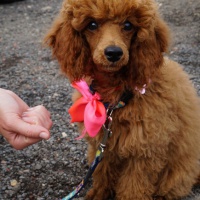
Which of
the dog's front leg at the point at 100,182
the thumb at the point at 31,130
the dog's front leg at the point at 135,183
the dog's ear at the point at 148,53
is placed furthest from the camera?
the dog's front leg at the point at 100,182

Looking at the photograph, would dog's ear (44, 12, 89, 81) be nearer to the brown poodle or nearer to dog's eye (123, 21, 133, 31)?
the brown poodle

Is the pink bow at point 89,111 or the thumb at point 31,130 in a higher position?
the thumb at point 31,130

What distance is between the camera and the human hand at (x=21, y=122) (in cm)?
186

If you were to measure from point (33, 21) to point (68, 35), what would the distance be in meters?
4.68

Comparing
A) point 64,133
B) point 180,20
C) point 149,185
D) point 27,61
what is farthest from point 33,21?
point 149,185

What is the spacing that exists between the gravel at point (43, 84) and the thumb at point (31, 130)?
101 centimetres

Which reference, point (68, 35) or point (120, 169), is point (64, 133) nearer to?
point (120, 169)

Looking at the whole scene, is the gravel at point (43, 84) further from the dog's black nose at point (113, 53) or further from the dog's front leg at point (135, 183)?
the dog's black nose at point (113, 53)

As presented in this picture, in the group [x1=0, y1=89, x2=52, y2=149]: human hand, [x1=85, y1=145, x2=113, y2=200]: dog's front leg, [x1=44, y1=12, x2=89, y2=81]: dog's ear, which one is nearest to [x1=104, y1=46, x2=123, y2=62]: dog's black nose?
[x1=44, y1=12, x2=89, y2=81]: dog's ear

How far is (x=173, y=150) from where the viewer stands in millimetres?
2467

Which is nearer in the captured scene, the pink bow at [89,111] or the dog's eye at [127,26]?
the dog's eye at [127,26]

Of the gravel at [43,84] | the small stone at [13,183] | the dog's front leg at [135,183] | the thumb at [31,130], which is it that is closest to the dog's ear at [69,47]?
the thumb at [31,130]

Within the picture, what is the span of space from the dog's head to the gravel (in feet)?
2.11

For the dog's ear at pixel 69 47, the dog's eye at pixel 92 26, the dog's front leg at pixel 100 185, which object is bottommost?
the dog's front leg at pixel 100 185
